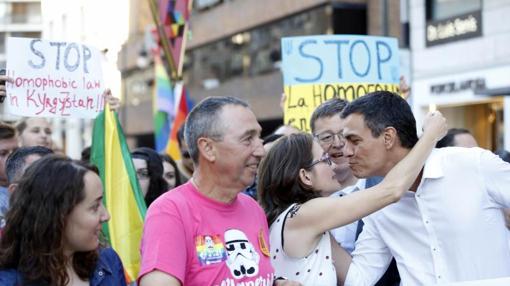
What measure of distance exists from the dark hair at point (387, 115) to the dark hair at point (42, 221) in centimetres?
128

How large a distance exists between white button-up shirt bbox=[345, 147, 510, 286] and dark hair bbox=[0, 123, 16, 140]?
3.09 meters

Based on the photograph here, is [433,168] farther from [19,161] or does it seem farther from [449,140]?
[449,140]

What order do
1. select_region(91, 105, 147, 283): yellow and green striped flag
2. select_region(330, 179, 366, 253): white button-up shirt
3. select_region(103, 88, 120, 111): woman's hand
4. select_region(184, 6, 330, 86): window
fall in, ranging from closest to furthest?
1. select_region(330, 179, 366, 253): white button-up shirt
2. select_region(91, 105, 147, 283): yellow and green striped flag
3. select_region(103, 88, 120, 111): woman's hand
4. select_region(184, 6, 330, 86): window

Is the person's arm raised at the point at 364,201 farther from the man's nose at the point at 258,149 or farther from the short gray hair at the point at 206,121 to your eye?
the short gray hair at the point at 206,121

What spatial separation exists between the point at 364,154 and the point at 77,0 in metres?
50.0

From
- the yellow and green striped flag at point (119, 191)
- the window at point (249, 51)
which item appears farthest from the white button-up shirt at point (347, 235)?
the window at point (249, 51)

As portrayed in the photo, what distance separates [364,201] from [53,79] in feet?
8.84

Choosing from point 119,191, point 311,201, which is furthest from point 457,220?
point 119,191

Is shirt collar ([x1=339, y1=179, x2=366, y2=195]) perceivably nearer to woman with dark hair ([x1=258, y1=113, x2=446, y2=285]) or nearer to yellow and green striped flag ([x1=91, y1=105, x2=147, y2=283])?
woman with dark hair ([x1=258, y1=113, x2=446, y2=285])

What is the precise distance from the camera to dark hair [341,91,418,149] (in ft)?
11.5

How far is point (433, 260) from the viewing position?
11.3ft

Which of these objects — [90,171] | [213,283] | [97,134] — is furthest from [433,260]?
[97,134]

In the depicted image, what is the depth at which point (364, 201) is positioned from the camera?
3.24 metres

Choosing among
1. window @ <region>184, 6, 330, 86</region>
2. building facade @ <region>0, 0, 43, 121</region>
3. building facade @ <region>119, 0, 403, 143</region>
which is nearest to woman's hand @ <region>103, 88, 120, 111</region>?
building facade @ <region>119, 0, 403, 143</region>
